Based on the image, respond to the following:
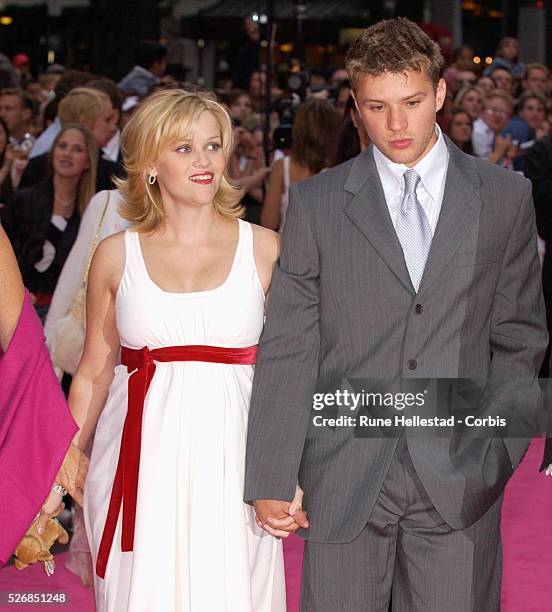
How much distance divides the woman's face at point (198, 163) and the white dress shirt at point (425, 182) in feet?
2.04

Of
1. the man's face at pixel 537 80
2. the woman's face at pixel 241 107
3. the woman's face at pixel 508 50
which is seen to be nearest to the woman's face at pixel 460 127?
the woman's face at pixel 241 107

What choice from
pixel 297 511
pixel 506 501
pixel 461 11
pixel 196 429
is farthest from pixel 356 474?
pixel 461 11

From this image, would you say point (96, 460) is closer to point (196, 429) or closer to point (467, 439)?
point (196, 429)

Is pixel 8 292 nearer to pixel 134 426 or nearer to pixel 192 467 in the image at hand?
pixel 134 426

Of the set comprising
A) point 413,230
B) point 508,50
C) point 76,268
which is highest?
point 508,50

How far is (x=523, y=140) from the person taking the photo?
11547 mm

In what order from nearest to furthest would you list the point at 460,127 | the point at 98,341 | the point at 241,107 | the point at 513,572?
the point at 98,341
the point at 513,572
the point at 460,127
the point at 241,107

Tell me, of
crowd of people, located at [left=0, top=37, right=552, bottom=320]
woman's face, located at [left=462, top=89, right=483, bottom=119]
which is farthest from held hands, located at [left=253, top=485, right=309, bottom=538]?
woman's face, located at [left=462, top=89, right=483, bottom=119]

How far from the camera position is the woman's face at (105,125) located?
7926 mm

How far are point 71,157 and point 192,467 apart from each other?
3.29 metres

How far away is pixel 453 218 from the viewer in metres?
3.38

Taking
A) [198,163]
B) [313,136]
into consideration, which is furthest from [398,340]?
[313,136]

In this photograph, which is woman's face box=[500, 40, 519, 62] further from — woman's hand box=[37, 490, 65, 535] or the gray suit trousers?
the gray suit trousers

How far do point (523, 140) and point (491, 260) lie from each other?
27.6ft
